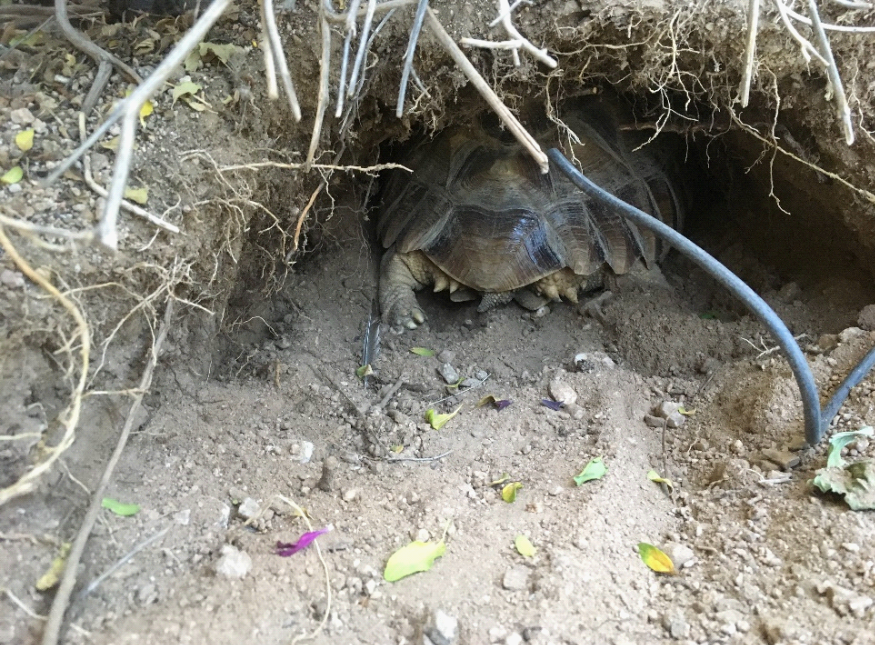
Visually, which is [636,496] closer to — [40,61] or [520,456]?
[520,456]

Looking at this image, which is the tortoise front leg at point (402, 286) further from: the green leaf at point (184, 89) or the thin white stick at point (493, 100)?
the thin white stick at point (493, 100)

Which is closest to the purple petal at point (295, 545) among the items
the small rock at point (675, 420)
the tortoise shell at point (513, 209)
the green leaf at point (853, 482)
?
the small rock at point (675, 420)

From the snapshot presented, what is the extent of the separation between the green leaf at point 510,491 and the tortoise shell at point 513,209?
1.27 m

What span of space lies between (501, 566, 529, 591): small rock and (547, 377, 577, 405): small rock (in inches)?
31.0

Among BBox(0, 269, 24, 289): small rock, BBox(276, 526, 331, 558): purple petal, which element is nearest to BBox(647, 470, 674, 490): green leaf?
BBox(276, 526, 331, 558): purple petal

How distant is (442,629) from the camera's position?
1.32m

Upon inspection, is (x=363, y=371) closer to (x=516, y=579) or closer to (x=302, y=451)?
(x=302, y=451)

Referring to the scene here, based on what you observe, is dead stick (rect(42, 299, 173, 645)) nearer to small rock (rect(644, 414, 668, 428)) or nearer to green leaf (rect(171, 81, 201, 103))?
green leaf (rect(171, 81, 201, 103))

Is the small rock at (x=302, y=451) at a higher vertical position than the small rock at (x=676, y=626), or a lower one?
lower

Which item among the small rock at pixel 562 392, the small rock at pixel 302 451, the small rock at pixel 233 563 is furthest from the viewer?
the small rock at pixel 562 392

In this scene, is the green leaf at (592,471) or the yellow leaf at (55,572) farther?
the green leaf at (592,471)

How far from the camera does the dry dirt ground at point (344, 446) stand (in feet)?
4.45

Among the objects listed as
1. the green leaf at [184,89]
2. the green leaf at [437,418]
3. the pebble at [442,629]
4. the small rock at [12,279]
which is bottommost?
the green leaf at [437,418]

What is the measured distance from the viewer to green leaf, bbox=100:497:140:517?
1485mm
